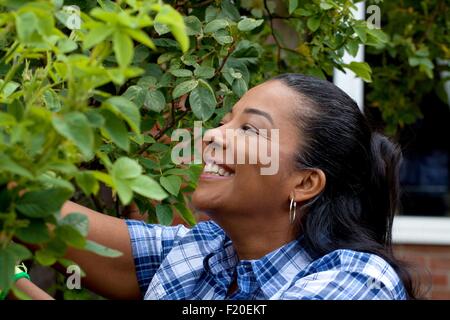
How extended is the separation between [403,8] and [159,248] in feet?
5.38

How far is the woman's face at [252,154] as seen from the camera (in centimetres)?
193

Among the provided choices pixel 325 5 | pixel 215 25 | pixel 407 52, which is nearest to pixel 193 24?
pixel 215 25

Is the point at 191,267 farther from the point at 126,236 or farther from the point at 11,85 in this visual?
the point at 11,85

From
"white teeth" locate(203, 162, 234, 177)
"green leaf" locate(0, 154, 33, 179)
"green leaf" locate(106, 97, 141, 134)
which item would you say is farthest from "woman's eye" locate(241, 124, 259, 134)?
"green leaf" locate(0, 154, 33, 179)

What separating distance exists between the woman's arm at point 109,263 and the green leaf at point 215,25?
48 cm

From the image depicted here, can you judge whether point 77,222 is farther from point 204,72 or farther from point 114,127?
point 204,72

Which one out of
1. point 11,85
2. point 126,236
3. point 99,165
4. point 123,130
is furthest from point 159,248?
point 123,130

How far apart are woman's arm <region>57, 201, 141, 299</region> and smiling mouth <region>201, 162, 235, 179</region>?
0.27m

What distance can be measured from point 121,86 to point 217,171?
16.5 inches

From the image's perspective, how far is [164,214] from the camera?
6.84 ft

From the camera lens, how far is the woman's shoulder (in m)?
1.75

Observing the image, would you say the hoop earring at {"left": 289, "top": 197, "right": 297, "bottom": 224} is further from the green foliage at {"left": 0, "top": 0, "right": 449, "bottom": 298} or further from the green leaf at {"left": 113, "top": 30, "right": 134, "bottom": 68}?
the green leaf at {"left": 113, "top": 30, "right": 134, "bottom": 68}

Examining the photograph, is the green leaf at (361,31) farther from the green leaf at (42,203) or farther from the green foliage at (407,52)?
the green leaf at (42,203)

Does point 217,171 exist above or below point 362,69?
below
